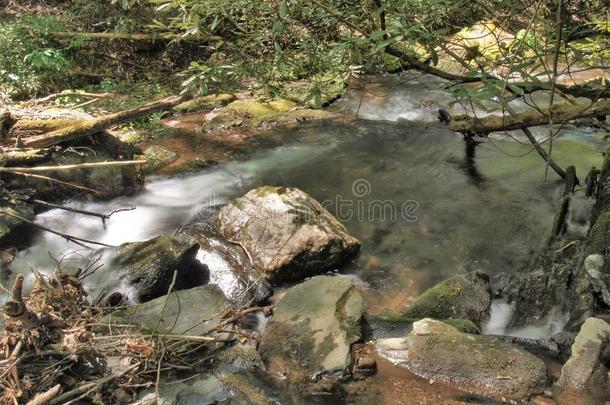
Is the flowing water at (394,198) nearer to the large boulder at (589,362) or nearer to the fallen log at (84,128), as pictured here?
the fallen log at (84,128)

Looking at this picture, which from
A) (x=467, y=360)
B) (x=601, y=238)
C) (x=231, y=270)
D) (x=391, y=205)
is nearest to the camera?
(x=467, y=360)

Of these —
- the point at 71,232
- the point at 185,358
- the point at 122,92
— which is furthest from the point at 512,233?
the point at 122,92

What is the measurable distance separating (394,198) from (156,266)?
→ 3.54m

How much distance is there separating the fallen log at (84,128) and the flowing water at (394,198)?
0.93 metres

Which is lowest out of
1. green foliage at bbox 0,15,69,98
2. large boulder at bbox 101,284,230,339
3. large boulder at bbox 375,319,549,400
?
large boulder at bbox 375,319,549,400

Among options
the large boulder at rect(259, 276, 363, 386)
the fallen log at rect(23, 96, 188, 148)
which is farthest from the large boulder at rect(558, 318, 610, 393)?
the fallen log at rect(23, 96, 188, 148)

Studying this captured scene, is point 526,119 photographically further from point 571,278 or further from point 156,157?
point 156,157

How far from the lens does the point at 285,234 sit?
18.4ft

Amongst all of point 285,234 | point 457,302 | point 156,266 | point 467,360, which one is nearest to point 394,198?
point 285,234

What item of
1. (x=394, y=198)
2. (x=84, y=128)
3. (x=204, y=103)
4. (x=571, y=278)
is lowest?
Answer: (x=571, y=278)

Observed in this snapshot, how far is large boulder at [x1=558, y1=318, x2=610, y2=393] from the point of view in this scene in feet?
10.9

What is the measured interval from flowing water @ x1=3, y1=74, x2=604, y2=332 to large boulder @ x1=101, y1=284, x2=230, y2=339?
0.90 meters

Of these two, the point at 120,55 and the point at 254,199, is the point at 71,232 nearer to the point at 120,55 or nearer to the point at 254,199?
the point at 254,199

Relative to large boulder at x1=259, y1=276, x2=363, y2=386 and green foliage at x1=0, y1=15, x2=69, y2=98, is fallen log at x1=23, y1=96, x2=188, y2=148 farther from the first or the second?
green foliage at x1=0, y1=15, x2=69, y2=98
